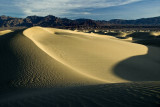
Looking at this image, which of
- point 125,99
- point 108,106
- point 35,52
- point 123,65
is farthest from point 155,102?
point 35,52

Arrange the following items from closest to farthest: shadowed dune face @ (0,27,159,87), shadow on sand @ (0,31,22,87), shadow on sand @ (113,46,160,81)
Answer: shadowed dune face @ (0,27,159,87), shadow on sand @ (0,31,22,87), shadow on sand @ (113,46,160,81)

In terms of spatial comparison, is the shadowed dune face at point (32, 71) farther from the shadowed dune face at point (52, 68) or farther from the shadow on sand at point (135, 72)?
the shadow on sand at point (135, 72)

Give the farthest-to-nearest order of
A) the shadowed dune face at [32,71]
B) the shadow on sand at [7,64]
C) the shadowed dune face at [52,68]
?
1. the shadow on sand at [7,64]
2. the shadowed dune face at [52,68]
3. the shadowed dune face at [32,71]

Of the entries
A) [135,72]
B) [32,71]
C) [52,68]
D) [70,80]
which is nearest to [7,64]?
[32,71]

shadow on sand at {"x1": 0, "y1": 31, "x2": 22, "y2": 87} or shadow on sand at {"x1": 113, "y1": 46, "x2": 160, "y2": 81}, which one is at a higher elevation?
shadow on sand at {"x1": 0, "y1": 31, "x2": 22, "y2": 87}

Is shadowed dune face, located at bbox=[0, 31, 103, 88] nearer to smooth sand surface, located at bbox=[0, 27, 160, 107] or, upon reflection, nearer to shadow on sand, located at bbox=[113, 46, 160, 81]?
smooth sand surface, located at bbox=[0, 27, 160, 107]

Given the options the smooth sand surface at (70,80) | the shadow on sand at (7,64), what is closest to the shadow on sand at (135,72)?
the smooth sand surface at (70,80)

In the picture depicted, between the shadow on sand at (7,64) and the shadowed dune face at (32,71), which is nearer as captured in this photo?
the shadowed dune face at (32,71)

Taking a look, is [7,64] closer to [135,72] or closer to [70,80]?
[70,80]

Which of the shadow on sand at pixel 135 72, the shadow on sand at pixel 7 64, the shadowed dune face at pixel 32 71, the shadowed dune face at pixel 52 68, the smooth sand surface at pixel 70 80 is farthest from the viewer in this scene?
the shadow on sand at pixel 135 72

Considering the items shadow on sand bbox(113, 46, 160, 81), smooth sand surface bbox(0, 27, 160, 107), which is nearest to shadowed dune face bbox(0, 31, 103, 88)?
smooth sand surface bbox(0, 27, 160, 107)

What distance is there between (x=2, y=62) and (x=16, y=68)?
1.45 meters

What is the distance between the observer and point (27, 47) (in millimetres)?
11391

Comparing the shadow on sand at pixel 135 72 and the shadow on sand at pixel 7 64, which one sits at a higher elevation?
the shadow on sand at pixel 7 64
